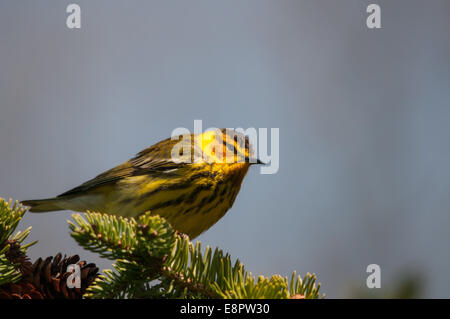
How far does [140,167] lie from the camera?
3965 millimetres

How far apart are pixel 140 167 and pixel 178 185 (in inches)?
23.9

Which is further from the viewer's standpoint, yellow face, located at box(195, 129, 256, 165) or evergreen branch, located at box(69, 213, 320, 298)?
yellow face, located at box(195, 129, 256, 165)

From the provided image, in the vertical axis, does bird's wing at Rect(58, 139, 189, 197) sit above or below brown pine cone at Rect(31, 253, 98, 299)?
above

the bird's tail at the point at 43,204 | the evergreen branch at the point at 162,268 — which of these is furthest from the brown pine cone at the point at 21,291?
the bird's tail at the point at 43,204

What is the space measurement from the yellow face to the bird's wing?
0.84 ft

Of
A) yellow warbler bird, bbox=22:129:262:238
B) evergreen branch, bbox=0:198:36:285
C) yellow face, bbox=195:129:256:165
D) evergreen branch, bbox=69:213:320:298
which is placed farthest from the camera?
yellow face, bbox=195:129:256:165

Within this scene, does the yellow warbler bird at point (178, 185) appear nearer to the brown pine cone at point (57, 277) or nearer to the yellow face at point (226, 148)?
the yellow face at point (226, 148)

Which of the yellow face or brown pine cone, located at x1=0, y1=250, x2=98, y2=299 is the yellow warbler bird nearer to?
the yellow face

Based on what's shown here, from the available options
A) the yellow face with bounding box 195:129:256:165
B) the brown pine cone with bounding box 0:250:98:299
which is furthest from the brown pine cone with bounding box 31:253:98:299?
the yellow face with bounding box 195:129:256:165

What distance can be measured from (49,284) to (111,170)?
6.93ft

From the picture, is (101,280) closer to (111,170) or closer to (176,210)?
(176,210)

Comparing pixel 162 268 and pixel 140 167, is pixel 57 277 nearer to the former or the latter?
pixel 162 268

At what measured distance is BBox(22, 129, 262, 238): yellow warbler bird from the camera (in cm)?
341

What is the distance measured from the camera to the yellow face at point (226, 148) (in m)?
3.66
